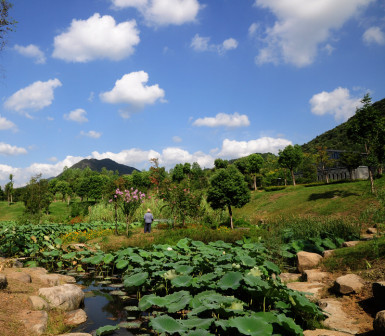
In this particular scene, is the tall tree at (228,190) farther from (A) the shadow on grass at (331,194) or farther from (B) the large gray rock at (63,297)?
(B) the large gray rock at (63,297)

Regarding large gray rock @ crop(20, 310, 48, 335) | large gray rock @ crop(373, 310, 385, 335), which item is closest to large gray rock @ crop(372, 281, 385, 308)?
large gray rock @ crop(373, 310, 385, 335)

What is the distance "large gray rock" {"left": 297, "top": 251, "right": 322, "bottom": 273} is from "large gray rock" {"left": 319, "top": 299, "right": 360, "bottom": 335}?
2.31 metres

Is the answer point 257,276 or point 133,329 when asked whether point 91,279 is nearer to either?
point 133,329

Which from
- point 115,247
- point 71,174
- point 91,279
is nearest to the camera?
point 91,279

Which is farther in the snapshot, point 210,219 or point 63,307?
point 210,219

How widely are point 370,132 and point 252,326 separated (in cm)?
2245

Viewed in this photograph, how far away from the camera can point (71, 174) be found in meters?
73.1

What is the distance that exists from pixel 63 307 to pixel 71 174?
246ft

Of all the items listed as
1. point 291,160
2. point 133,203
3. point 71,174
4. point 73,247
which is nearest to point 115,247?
point 73,247

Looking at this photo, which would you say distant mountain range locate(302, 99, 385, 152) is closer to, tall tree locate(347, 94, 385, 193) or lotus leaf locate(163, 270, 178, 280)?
tall tree locate(347, 94, 385, 193)

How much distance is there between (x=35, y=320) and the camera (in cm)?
392

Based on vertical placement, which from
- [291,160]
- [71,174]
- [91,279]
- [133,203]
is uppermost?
[71,174]

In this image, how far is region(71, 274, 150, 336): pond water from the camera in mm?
4498

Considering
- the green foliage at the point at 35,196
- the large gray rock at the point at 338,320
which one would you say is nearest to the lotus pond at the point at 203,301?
the large gray rock at the point at 338,320
